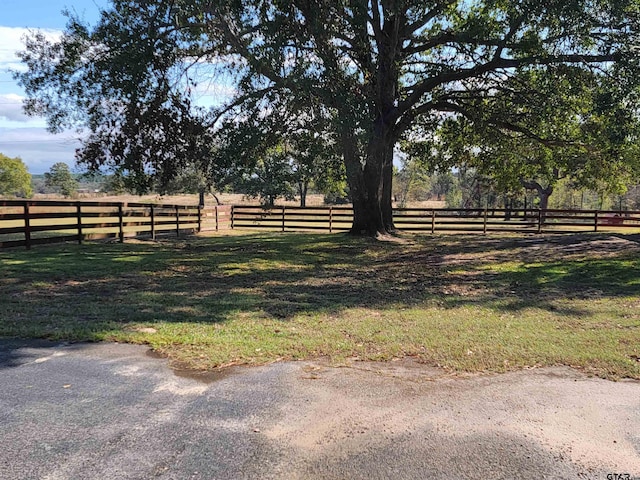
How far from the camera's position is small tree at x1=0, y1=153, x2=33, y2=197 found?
237 feet

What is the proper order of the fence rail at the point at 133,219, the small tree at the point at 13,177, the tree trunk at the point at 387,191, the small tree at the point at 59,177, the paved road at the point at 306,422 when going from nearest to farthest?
1. the paved road at the point at 306,422
2. the fence rail at the point at 133,219
3. the tree trunk at the point at 387,191
4. the small tree at the point at 13,177
5. the small tree at the point at 59,177

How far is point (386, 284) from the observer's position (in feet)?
28.6

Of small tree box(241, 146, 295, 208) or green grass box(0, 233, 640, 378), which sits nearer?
green grass box(0, 233, 640, 378)

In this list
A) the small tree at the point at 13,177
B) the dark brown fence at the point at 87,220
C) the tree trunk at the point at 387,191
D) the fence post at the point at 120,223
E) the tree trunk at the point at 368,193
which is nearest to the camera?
the dark brown fence at the point at 87,220

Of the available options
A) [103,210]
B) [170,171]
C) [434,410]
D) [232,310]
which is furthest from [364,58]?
[434,410]

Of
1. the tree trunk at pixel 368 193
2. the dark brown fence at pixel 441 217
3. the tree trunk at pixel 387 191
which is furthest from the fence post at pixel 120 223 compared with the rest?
the tree trunk at pixel 387 191

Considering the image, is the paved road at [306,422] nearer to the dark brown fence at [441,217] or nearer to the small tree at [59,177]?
the dark brown fence at [441,217]

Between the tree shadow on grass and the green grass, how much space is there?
0.04 meters

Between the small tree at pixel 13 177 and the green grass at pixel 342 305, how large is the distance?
74.6 metres

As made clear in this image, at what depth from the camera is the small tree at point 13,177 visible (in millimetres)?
72125

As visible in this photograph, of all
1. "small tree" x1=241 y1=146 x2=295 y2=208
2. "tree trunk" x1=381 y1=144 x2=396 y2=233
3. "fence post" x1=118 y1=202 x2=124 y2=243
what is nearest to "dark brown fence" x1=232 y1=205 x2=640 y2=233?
"small tree" x1=241 y1=146 x2=295 y2=208

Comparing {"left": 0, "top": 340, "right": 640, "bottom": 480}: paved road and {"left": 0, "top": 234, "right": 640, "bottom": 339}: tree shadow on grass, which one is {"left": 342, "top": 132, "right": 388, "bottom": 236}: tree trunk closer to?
{"left": 0, "top": 234, "right": 640, "bottom": 339}: tree shadow on grass

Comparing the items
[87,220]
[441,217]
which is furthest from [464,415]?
[441,217]

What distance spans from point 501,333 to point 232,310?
3588 millimetres
